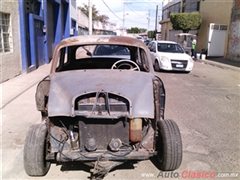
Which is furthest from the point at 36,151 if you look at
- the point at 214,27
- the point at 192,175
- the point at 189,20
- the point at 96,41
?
the point at 189,20

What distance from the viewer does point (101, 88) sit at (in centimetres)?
332

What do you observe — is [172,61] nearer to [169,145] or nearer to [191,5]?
[169,145]

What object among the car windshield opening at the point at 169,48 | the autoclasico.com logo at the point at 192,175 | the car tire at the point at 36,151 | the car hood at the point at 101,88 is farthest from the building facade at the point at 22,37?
the autoclasico.com logo at the point at 192,175

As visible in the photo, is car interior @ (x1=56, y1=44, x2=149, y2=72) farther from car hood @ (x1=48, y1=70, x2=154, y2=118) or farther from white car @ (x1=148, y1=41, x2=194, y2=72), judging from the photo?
white car @ (x1=148, y1=41, x2=194, y2=72)

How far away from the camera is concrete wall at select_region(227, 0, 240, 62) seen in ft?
63.2

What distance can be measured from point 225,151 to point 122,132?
2168mm

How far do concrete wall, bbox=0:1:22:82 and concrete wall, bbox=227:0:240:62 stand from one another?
15.1 meters

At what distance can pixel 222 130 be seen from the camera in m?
5.38

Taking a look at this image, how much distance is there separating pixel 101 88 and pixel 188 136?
248 cm

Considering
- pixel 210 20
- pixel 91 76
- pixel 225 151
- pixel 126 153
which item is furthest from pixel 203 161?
pixel 210 20

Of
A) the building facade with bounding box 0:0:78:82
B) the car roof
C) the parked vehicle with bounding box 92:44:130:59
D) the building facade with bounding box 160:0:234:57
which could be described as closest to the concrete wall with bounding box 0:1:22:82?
the building facade with bounding box 0:0:78:82

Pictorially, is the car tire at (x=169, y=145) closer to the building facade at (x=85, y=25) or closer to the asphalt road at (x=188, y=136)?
the asphalt road at (x=188, y=136)

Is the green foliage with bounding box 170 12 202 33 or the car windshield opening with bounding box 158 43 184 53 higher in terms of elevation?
the green foliage with bounding box 170 12 202 33

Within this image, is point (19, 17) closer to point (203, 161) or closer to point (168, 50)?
point (168, 50)
